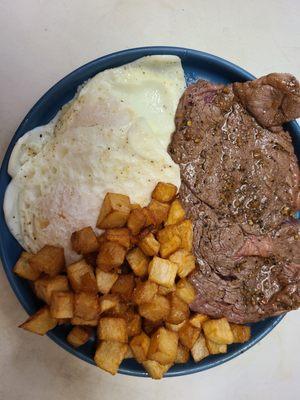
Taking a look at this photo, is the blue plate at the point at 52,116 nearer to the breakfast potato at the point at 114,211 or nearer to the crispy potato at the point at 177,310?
the crispy potato at the point at 177,310

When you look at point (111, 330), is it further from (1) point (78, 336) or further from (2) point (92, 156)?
(2) point (92, 156)

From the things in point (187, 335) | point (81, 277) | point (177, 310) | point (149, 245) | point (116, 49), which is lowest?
point (187, 335)

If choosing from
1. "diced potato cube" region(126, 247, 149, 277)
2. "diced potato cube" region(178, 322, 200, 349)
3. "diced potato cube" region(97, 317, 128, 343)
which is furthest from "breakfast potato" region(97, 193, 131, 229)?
"diced potato cube" region(178, 322, 200, 349)

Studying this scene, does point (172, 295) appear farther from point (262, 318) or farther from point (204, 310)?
point (262, 318)

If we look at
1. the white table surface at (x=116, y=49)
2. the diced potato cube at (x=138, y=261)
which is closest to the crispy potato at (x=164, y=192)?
the diced potato cube at (x=138, y=261)

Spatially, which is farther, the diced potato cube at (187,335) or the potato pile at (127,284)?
the diced potato cube at (187,335)

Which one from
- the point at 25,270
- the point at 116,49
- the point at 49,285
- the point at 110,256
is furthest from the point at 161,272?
the point at 116,49
